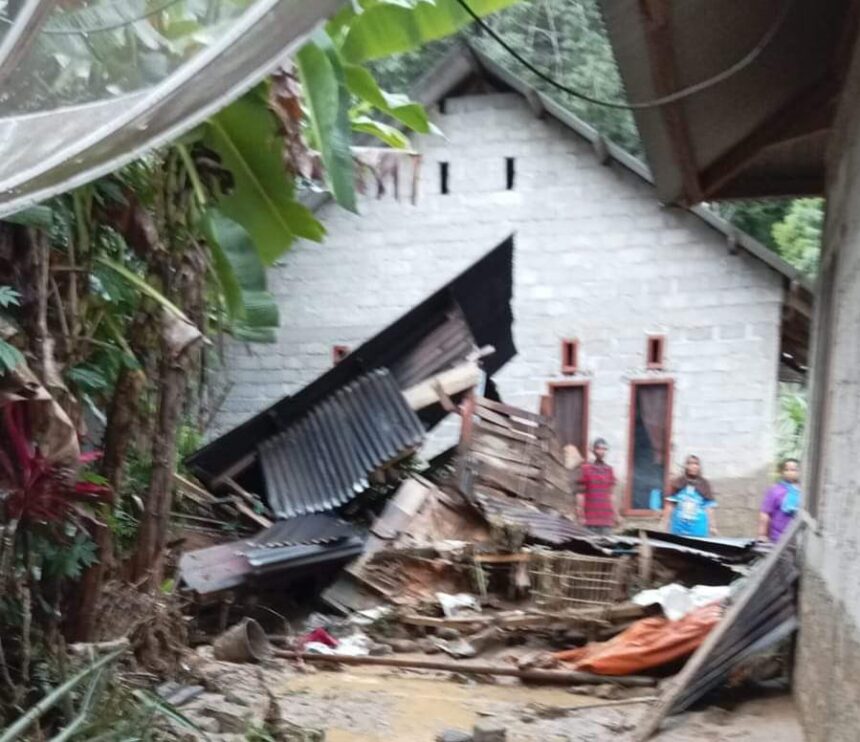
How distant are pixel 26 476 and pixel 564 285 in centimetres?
907

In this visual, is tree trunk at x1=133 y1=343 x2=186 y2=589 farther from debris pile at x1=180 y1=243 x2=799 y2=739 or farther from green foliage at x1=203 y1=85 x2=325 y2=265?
debris pile at x1=180 y1=243 x2=799 y2=739

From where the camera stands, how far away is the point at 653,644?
19.3 feet

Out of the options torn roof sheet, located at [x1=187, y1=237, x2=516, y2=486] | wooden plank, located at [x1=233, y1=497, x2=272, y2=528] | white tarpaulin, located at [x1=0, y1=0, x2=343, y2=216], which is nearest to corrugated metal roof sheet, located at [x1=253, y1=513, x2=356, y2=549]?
wooden plank, located at [x1=233, y1=497, x2=272, y2=528]

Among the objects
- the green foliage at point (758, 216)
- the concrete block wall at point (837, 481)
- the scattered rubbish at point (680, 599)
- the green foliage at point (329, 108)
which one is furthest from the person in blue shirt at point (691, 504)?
the green foliage at point (758, 216)

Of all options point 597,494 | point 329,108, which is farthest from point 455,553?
point 329,108

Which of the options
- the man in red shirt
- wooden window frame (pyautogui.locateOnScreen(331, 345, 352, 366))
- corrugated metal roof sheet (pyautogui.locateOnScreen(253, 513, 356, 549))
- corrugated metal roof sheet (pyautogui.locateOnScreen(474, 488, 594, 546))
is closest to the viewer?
corrugated metal roof sheet (pyautogui.locateOnScreen(474, 488, 594, 546))

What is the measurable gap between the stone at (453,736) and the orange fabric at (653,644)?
1784 mm

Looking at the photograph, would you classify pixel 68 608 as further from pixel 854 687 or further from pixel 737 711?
pixel 737 711

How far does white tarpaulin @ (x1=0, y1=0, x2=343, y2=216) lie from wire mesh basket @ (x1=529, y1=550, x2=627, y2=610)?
549 cm

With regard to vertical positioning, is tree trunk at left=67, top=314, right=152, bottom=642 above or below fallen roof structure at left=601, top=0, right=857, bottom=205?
below

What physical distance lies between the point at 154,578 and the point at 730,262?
857 centimetres

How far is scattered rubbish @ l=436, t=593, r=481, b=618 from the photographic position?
23.5ft

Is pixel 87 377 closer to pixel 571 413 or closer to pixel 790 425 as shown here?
pixel 571 413

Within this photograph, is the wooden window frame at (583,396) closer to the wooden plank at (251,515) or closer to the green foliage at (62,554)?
the wooden plank at (251,515)
